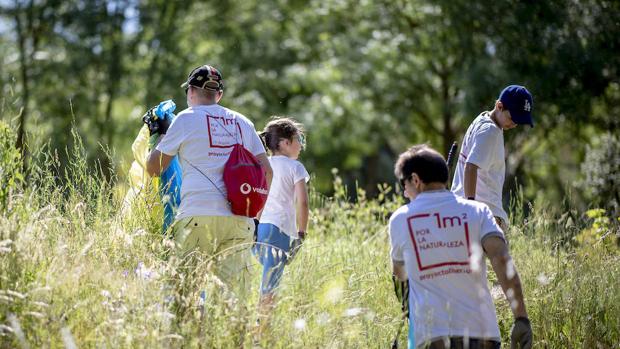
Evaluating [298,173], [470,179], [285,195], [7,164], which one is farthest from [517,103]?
[7,164]

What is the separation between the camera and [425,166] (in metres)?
4.55

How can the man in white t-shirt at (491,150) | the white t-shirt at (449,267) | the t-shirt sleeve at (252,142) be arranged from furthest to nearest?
the man in white t-shirt at (491,150) → the t-shirt sleeve at (252,142) → the white t-shirt at (449,267)

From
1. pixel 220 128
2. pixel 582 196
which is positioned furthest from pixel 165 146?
pixel 582 196

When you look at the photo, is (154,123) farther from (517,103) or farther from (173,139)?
(517,103)

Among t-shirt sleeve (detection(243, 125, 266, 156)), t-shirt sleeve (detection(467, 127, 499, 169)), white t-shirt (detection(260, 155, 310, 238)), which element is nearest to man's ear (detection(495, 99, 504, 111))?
t-shirt sleeve (detection(467, 127, 499, 169))

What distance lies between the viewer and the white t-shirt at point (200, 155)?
18.9 feet

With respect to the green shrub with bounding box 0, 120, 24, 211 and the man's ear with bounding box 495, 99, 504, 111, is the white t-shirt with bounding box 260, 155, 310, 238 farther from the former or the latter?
the green shrub with bounding box 0, 120, 24, 211

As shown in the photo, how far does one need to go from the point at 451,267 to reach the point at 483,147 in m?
2.09

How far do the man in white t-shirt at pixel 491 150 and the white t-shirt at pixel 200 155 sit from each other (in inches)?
63.7

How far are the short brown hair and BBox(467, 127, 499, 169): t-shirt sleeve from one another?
6.00 feet

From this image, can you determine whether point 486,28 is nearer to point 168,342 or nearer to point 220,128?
point 220,128

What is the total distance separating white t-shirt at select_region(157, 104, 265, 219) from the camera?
5758 millimetres

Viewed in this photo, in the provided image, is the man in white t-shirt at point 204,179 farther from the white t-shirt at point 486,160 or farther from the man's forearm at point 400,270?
the white t-shirt at point 486,160

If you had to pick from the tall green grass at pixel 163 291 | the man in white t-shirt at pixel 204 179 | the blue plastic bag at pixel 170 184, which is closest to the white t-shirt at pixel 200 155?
the man in white t-shirt at pixel 204 179
